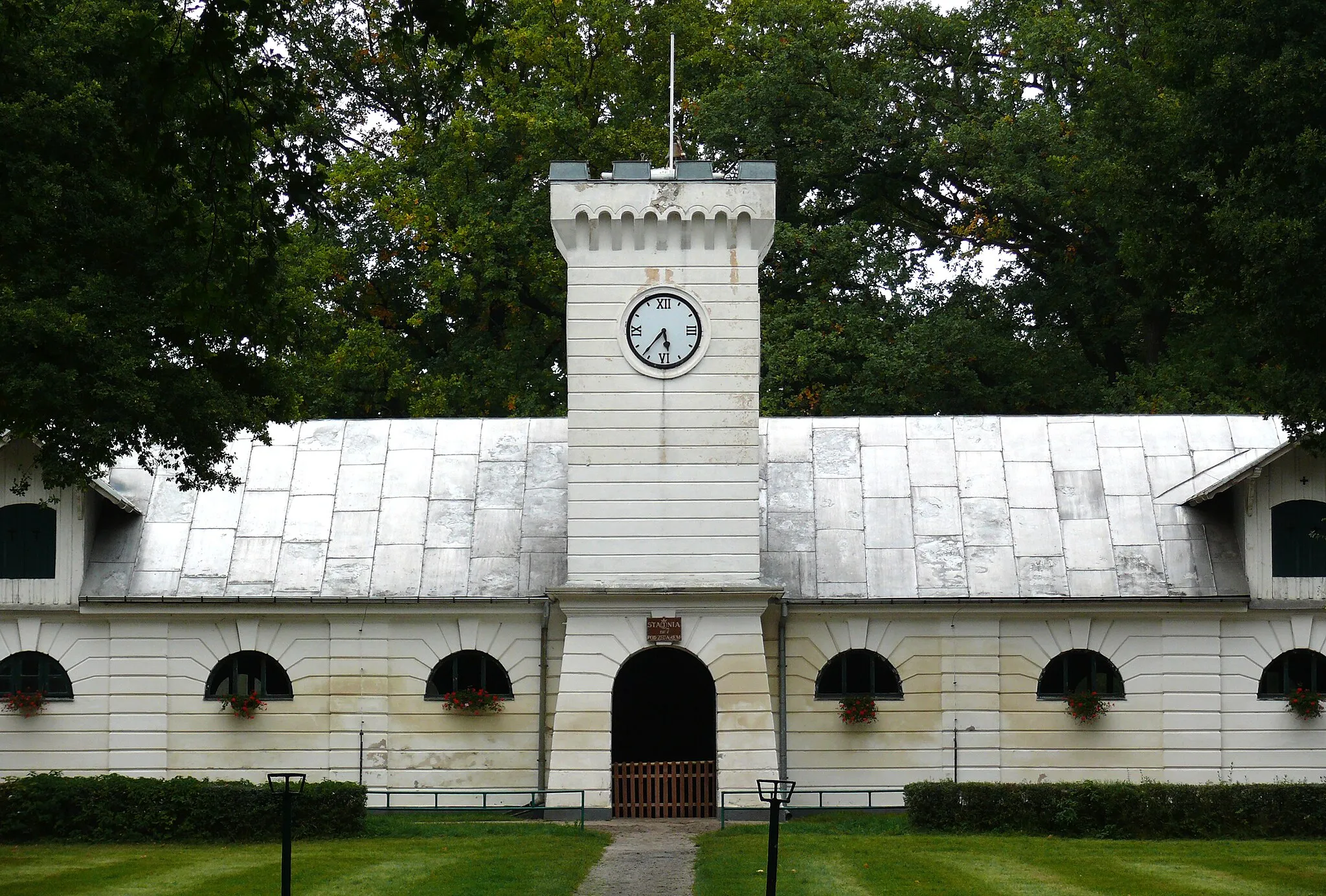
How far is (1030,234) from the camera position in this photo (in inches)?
1677

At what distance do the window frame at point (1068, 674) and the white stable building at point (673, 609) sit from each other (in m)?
0.08

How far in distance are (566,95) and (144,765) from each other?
68.9 feet

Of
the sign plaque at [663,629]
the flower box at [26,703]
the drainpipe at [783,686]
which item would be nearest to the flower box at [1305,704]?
the drainpipe at [783,686]

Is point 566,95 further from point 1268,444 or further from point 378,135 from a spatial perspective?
point 1268,444

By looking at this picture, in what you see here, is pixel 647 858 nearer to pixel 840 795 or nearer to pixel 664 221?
pixel 840 795

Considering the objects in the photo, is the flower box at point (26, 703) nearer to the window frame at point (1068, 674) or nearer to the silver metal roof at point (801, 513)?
the silver metal roof at point (801, 513)

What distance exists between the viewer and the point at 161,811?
24141 millimetres

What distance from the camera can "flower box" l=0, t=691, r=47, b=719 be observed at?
27.3 metres

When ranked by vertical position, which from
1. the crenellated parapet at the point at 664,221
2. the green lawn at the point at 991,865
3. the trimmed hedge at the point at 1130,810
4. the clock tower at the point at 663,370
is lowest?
the green lawn at the point at 991,865

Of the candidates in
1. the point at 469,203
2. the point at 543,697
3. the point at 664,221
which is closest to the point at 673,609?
the point at 543,697

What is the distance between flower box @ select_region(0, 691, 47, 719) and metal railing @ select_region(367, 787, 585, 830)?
18.7 feet

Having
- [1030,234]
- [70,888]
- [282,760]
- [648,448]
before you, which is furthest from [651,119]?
[70,888]

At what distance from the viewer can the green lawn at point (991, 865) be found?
64.0ft

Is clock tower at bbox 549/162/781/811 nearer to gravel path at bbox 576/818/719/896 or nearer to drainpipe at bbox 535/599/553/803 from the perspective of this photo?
gravel path at bbox 576/818/719/896
